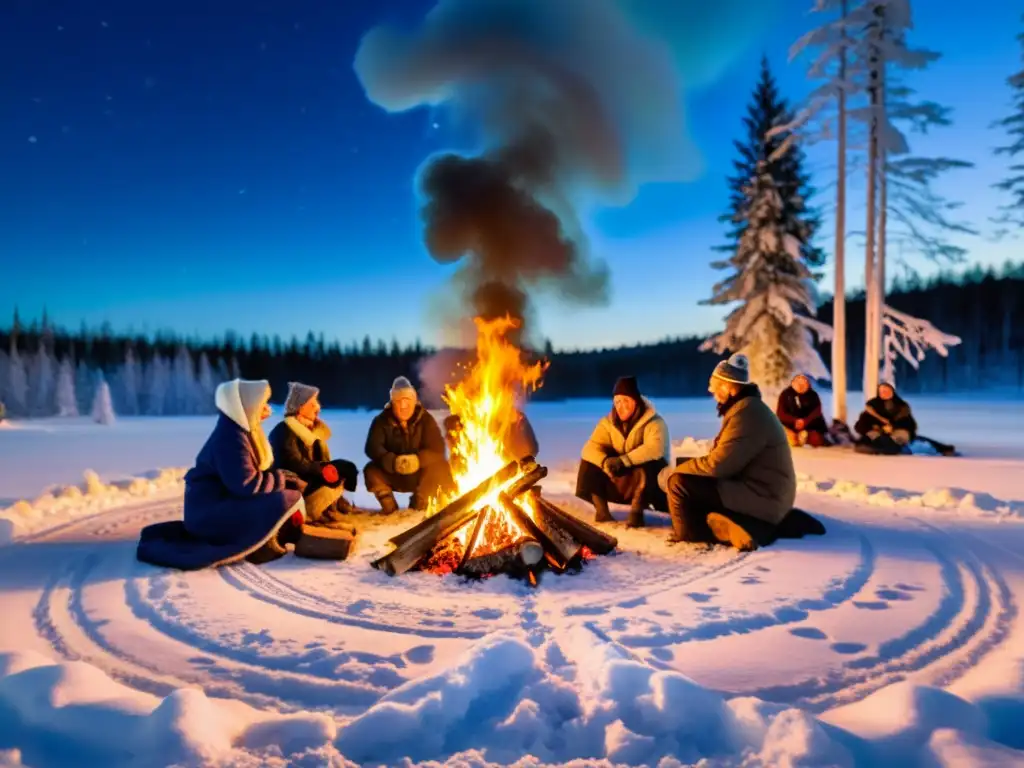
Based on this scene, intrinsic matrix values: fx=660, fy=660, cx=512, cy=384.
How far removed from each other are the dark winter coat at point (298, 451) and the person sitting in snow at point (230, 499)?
4.34 feet

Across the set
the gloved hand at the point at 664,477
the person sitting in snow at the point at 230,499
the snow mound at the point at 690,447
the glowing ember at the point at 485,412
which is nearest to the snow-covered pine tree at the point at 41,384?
the snow mound at the point at 690,447

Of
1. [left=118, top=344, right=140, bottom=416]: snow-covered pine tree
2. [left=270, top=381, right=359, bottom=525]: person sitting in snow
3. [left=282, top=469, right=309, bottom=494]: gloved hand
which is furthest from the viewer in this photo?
[left=118, top=344, right=140, bottom=416]: snow-covered pine tree

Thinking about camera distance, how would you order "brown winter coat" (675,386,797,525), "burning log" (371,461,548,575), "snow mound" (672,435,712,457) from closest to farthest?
"burning log" (371,461,548,575) → "brown winter coat" (675,386,797,525) → "snow mound" (672,435,712,457)

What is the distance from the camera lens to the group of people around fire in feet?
17.5

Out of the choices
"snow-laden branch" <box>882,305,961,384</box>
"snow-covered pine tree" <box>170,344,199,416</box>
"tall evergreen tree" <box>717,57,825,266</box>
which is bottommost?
"snow-covered pine tree" <box>170,344,199,416</box>

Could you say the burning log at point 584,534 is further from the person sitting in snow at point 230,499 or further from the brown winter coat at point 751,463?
the person sitting in snow at point 230,499

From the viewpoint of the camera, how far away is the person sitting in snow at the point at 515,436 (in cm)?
852

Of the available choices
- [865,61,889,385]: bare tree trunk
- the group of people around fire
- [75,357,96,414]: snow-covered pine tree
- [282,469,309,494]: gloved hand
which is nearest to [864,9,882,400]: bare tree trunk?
[865,61,889,385]: bare tree trunk

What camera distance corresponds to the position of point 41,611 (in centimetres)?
428

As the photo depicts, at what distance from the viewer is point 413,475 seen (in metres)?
7.88

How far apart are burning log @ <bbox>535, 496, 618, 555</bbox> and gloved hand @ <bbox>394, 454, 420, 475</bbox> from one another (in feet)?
8.20

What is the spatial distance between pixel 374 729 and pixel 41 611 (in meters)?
2.94

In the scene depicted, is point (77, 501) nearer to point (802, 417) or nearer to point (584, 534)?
point (584, 534)

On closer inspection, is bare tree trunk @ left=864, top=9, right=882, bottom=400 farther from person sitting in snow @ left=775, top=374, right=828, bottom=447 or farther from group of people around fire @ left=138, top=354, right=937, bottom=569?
group of people around fire @ left=138, top=354, right=937, bottom=569
